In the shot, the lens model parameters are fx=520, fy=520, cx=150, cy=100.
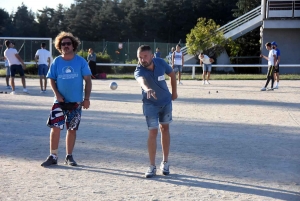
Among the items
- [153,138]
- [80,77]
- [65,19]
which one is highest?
[65,19]

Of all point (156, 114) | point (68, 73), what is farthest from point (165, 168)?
point (68, 73)

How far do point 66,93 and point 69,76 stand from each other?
0.78 feet

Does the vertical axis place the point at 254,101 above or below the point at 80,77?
below

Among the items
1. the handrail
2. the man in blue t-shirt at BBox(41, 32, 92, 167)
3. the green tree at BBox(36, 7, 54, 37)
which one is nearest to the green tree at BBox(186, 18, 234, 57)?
the handrail

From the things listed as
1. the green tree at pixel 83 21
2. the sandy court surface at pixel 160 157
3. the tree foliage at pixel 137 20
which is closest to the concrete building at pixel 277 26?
the tree foliage at pixel 137 20

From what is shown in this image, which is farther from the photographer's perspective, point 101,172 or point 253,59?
point 253,59

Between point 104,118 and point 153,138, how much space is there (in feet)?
17.5

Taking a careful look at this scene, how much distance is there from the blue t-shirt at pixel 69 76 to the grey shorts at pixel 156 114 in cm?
109

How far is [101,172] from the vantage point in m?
6.71

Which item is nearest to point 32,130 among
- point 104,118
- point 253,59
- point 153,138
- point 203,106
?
point 104,118

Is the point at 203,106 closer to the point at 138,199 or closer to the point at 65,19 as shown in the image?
the point at 138,199

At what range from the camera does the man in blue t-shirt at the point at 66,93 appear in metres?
7.03

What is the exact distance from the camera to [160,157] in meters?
7.66

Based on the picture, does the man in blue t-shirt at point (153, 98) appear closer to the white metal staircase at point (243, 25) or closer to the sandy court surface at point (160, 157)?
the sandy court surface at point (160, 157)
